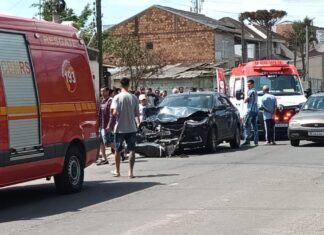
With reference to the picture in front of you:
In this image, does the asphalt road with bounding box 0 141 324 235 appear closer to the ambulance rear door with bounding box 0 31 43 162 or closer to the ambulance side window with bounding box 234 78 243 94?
the ambulance rear door with bounding box 0 31 43 162

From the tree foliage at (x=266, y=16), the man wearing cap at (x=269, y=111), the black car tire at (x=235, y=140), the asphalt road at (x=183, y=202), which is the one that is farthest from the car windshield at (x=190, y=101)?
the tree foliage at (x=266, y=16)

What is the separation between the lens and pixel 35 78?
392 inches

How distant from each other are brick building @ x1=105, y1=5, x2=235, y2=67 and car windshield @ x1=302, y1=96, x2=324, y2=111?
132ft

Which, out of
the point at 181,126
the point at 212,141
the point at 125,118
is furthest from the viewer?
the point at 212,141

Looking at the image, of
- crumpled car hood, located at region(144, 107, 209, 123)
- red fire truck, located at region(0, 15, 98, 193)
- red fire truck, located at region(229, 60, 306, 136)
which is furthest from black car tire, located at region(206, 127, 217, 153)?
red fire truck, located at region(0, 15, 98, 193)

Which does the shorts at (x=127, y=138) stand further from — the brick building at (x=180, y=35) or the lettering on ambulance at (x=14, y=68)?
the brick building at (x=180, y=35)

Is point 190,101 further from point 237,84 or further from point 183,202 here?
point 183,202

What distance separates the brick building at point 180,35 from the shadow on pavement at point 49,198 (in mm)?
48071

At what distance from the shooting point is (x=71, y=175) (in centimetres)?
1115

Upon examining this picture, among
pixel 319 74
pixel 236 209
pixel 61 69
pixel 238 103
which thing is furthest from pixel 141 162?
pixel 319 74

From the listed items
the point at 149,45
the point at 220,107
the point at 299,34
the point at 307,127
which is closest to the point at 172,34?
the point at 149,45

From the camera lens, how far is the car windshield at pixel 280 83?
24.2m

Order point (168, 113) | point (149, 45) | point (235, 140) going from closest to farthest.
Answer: point (168, 113) → point (235, 140) → point (149, 45)

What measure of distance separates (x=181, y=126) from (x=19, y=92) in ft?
26.8
